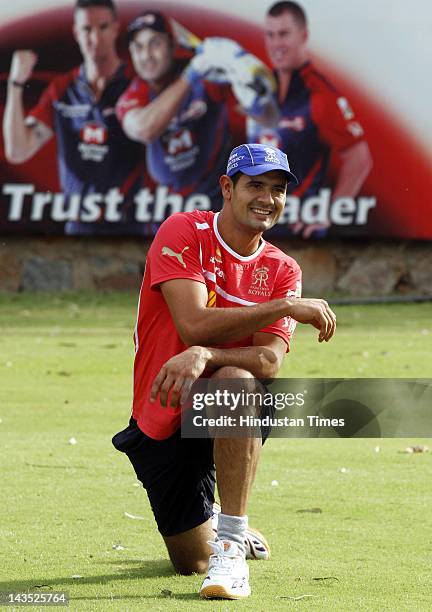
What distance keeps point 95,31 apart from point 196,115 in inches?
83.2

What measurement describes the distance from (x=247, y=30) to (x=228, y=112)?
138cm

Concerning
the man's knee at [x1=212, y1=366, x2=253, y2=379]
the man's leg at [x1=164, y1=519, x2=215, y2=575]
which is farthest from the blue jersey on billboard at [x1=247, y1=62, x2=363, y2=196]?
the man's knee at [x1=212, y1=366, x2=253, y2=379]

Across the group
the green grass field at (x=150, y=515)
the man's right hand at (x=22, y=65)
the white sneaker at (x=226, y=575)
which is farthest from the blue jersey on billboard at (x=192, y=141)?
the white sneaker at (x=226, y=575)

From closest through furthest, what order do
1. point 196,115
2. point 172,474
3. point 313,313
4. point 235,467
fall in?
point 235,467 → point 313,313 → point 172,474 → point 196,115

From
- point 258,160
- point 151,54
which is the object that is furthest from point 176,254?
point 151,54

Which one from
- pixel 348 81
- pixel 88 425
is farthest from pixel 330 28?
pixel 88 425

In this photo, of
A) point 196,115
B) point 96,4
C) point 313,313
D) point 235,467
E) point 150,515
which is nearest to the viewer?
point 235,467

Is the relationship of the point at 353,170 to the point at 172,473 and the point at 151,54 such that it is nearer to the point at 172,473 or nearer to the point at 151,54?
the point at 151,54

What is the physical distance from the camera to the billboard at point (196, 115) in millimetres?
23016

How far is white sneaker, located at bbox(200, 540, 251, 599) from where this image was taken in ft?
16.9

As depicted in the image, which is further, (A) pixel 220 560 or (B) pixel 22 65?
(B) pixel 22 65

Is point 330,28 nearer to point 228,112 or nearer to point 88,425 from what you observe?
point 228,112

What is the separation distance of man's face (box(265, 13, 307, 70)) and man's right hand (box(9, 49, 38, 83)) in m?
3.81

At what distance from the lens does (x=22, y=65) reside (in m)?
23.0
